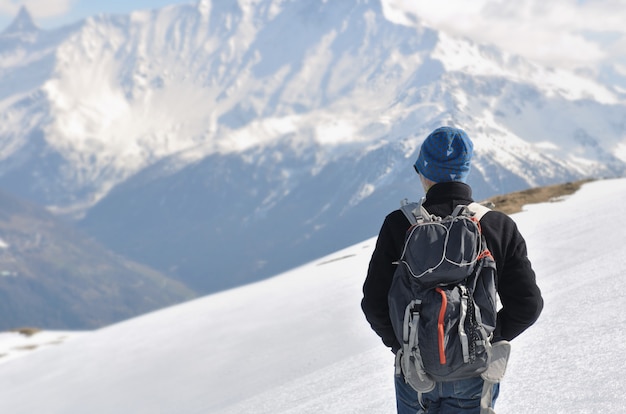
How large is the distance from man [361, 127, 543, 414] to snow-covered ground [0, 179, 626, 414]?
2490mm

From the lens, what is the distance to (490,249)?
6.12m

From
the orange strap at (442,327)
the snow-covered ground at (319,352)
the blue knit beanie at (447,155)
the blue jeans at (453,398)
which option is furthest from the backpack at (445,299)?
the snow-covered ground at (319,352)

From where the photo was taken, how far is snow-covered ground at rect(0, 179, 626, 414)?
9.76m

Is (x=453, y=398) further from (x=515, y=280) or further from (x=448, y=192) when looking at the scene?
(x=448, y=192)

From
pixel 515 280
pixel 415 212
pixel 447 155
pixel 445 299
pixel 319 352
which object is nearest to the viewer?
pixel 445 299

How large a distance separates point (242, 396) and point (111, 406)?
14.9 feet

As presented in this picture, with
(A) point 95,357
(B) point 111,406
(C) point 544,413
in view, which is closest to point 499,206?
(A) point 95,357

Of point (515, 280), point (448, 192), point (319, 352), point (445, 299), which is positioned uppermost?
point (448, 192)

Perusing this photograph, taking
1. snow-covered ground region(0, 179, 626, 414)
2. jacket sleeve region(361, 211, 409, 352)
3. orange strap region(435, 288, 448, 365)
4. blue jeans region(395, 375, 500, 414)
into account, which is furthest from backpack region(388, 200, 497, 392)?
snow-covered ground region(0, 179, 626, 414)

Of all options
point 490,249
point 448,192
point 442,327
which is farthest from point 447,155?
point 442,327

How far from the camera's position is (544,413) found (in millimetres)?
8305

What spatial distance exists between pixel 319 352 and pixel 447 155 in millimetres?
9442

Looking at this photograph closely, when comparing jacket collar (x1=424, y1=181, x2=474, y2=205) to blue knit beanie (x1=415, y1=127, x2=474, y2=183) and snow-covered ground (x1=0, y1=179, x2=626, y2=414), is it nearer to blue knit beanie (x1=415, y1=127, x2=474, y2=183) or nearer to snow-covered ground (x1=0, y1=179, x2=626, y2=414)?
blue knit beanie (x1=415, y1=127, x2=474, y2=183)

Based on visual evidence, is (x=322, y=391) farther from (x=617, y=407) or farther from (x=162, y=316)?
(x=162, y=316)
